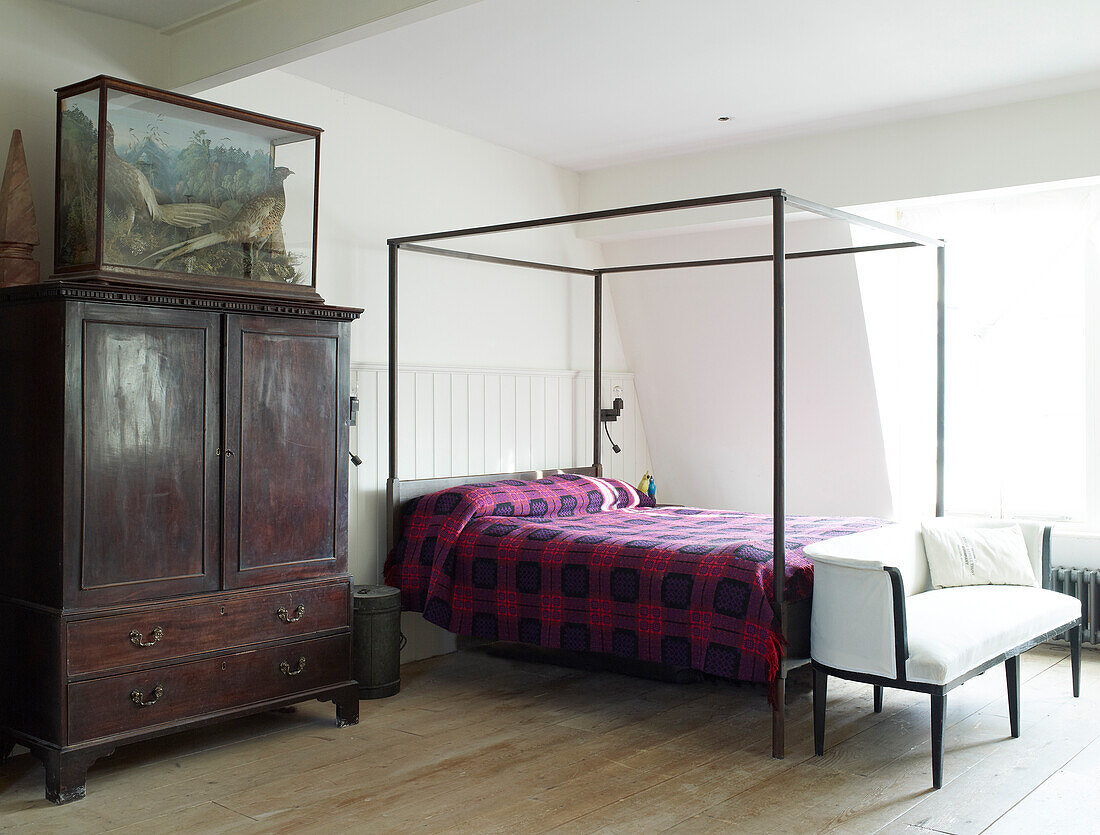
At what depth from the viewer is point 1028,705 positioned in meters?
4.02

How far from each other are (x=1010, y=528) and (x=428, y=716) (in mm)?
2462

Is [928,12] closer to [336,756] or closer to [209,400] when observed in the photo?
[209,400]

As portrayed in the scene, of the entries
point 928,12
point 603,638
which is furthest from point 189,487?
point 928,12

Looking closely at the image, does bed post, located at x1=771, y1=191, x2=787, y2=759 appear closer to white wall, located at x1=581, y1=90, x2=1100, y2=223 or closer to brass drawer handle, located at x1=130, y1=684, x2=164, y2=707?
white wall, located at x1=581, y1=90, x2=1100, y2=223

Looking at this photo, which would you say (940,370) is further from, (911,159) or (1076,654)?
(1076,654)

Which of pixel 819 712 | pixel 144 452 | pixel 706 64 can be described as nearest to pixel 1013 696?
pixel 819 712

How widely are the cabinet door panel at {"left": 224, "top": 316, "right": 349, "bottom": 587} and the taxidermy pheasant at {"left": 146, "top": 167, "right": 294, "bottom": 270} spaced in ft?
0.94

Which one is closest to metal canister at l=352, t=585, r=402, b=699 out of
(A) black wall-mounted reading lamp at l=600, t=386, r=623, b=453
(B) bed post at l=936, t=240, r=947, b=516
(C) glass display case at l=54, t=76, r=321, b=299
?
(C) glass display case at l=54, t=76, r=321, b=299

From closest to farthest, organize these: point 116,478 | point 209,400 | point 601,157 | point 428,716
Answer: point 116,478 < point 209,400 < point 428,716 < point 601,157

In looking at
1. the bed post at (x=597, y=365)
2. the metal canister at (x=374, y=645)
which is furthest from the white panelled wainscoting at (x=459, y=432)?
the metal canister at (x=374, y=645)

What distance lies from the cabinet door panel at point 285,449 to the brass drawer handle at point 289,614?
0.11 metres

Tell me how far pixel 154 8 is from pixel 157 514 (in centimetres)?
176

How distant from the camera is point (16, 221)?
3344mm

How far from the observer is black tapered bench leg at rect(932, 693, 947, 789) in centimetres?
312
